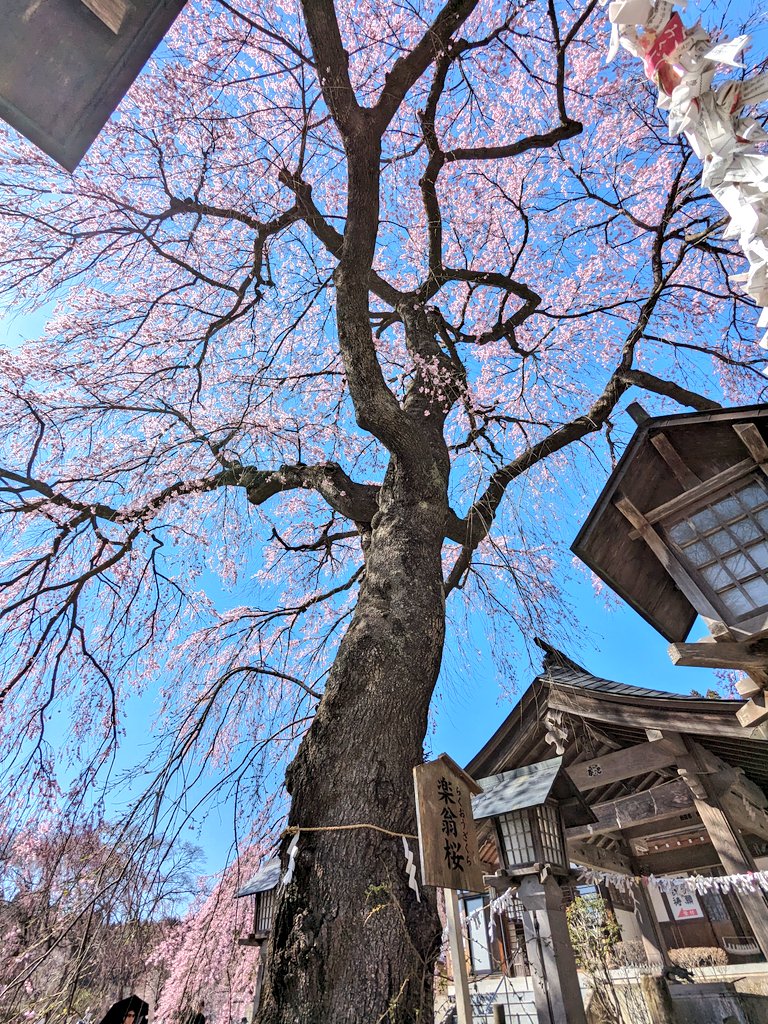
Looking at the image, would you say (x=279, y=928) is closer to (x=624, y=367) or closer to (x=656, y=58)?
(x=656, y=58)

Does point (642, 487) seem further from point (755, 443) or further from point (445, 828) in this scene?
point (445, 828)

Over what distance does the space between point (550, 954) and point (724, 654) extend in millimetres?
3121

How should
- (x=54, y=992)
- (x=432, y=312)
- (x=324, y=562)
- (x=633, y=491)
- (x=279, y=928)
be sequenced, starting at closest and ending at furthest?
1. (x=279, y=928)
2. (x=54, y=992)
3. (x=633, y=491)
4. (x=432, y=312)
5. (x=324, y=562)

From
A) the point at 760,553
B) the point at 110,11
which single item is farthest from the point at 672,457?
the point at 110,11

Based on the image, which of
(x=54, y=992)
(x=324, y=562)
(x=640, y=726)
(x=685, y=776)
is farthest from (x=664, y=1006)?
(x=54, y=992)

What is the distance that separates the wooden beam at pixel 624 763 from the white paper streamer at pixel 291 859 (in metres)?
5.24

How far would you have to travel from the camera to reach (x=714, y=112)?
171 centimetres

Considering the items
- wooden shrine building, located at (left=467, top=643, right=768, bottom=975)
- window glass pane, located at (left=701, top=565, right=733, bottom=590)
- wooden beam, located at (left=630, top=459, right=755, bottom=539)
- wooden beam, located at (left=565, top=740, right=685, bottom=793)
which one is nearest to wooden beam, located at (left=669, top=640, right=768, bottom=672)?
window glass pane, located at (left=701, top=565, right=733, bottom=590)

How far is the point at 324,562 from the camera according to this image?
6.83m

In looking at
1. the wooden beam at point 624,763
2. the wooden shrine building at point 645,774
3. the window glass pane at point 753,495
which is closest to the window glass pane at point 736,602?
the window glass pane at point 753,495

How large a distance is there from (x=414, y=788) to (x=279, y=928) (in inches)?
25.5

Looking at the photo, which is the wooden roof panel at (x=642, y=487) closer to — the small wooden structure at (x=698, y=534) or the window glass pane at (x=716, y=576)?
the small wooden structure at (x=698, y=534)

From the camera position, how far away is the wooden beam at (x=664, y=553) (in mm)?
4227

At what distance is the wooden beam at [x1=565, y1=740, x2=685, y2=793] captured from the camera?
6070 mm
